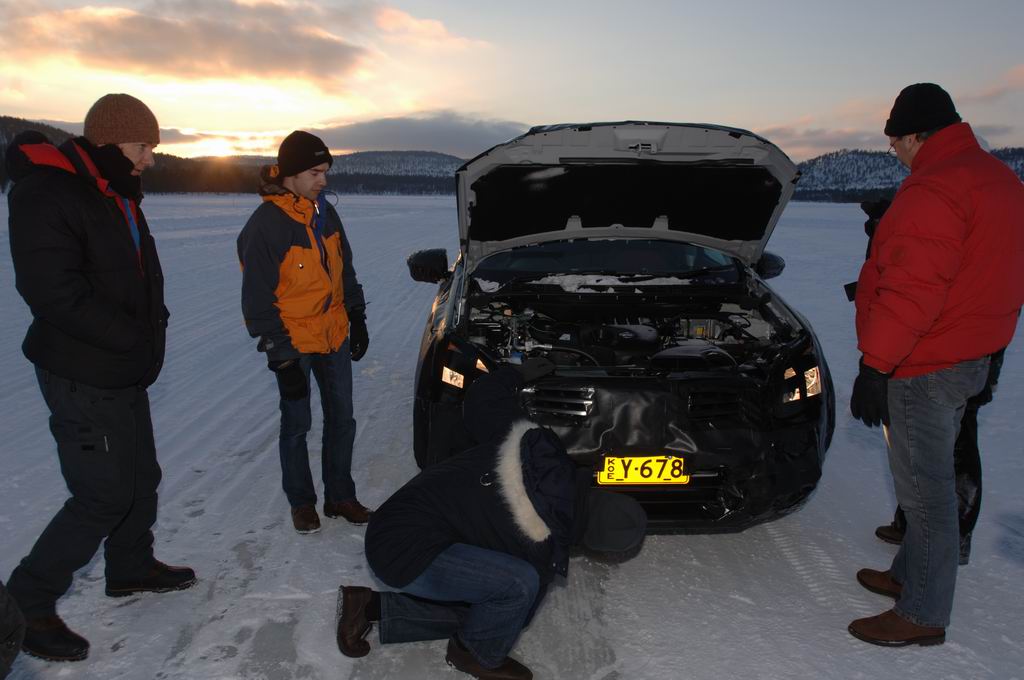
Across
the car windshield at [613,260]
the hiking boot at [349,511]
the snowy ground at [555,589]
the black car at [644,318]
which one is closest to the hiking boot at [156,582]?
the snowy ground at [555,589]

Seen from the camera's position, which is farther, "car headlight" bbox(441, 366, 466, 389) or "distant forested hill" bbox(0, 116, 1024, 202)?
"distant forested hill" bbox(0, 116, 1024, 202)

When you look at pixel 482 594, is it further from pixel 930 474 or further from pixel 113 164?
pixel 113 164

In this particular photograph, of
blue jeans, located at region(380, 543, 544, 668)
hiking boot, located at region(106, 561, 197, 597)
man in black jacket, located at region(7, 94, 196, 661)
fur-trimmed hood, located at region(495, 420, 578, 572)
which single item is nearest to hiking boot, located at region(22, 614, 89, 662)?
man in black jacket, located at region(7, 94, 196, 661)

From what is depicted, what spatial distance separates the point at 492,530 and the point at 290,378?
5.16 feet

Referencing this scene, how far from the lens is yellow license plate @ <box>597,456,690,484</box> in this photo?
3055mm

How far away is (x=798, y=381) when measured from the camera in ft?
10.9

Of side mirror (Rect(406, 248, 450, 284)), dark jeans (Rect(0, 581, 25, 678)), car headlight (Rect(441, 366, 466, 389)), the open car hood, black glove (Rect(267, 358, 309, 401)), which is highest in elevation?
the open car hood

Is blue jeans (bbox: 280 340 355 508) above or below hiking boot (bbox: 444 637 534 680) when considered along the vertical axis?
above

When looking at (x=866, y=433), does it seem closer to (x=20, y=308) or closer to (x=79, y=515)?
(x=79, y=515)

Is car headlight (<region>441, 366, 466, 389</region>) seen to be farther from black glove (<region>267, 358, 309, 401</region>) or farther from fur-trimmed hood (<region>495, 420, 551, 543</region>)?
fur-trimmed hood (<region>495, 420, 551, 543</region>)

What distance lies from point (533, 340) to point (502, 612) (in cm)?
194

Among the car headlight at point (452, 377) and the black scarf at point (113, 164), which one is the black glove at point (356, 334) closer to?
the car headlight at point (452, 377)

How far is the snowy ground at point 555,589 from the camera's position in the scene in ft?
8.57

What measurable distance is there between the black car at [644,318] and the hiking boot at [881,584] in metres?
0.44
